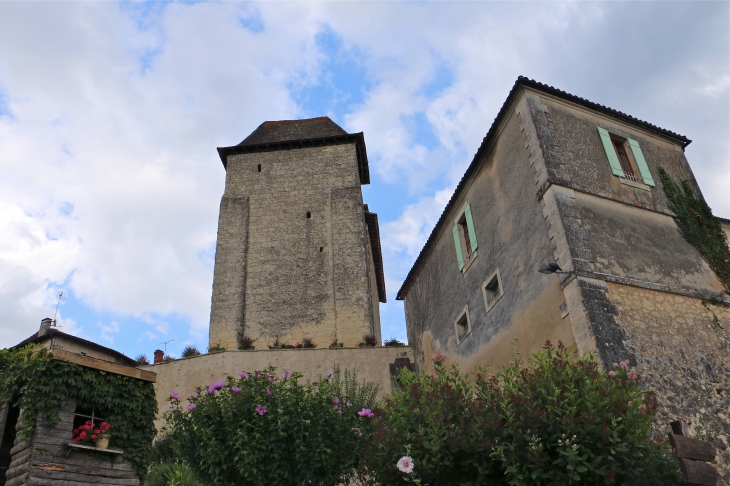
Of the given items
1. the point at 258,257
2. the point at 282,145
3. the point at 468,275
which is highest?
the point at 282,145

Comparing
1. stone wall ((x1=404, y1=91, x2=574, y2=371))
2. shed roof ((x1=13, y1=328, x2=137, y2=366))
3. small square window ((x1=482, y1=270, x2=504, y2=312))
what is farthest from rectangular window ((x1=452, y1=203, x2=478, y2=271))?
shed roof ((x1=13, y1=328, x2=137, y2=366))

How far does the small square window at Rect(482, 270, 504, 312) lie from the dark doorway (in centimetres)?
863

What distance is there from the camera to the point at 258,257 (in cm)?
2362

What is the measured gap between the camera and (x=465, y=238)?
14.1m

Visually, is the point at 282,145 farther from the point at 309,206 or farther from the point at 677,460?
the point at 677,460

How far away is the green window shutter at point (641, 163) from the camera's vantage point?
11945 millimetres

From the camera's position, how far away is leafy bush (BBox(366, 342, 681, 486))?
6.21 m

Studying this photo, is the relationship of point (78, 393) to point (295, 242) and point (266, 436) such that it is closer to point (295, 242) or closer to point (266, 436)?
point (266, 436)

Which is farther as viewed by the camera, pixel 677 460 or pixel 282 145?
pixel 282 145

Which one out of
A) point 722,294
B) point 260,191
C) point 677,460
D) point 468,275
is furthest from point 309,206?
point 677,460

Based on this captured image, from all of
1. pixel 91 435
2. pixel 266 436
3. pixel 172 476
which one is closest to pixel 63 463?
pixel 91 435

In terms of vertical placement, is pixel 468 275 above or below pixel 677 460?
above

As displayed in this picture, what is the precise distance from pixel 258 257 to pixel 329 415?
15.5 meters

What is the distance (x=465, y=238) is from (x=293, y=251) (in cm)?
1090
